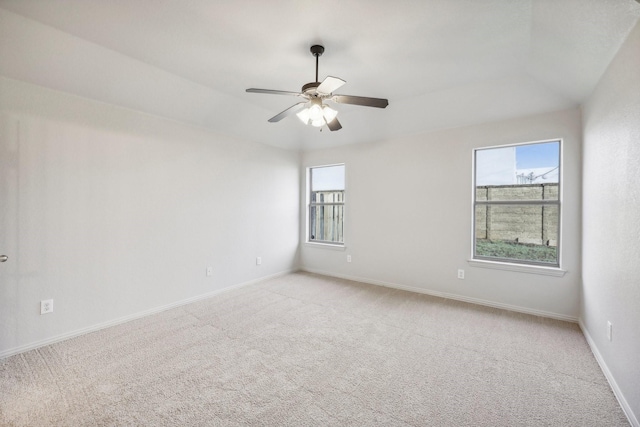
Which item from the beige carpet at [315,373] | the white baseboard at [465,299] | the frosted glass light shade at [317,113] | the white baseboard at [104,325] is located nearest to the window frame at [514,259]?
the white baseboard at [465,299]

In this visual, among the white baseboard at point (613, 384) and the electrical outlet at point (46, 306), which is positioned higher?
the electrical outlet at point (46, 306)

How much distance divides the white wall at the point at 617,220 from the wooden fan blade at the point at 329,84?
1.76m

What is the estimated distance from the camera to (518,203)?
3461mm

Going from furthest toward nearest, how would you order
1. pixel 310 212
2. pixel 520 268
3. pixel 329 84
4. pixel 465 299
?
1. pixel 310 212
2. pixel 465 299
3. pixel 520 268
4. pixel 329 84

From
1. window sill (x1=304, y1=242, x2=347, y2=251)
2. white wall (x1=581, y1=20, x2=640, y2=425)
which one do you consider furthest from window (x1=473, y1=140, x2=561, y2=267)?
window sill (x1=304, y1=242, x2=347, y2=251)

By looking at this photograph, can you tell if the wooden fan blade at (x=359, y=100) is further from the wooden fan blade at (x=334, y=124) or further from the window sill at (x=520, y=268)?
the window sill at (x=520, y=268)

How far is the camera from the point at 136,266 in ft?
10.4

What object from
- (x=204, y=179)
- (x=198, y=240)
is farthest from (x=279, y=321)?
(x=204, y=179)

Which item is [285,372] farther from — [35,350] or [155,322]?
[35,350]

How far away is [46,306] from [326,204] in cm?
391

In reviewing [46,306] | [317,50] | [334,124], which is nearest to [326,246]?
[334,124]

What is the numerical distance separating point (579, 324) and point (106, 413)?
4258 mm

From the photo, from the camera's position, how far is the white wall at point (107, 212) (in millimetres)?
2418

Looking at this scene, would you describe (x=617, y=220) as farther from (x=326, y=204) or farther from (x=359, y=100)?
(x=326, y=204)
